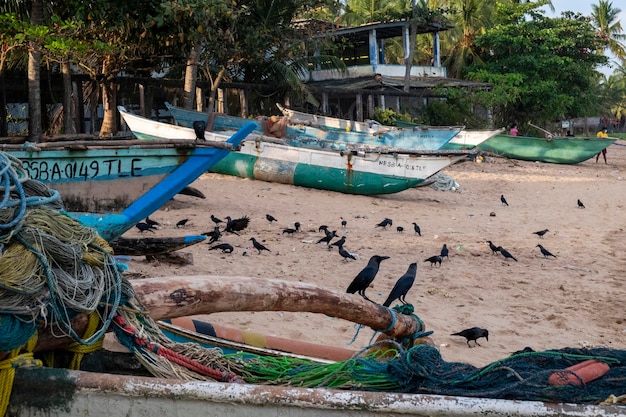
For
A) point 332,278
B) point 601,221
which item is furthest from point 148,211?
point 601,221

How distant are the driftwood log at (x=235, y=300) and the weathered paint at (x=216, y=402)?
0.23m

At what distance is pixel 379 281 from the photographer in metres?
8.80

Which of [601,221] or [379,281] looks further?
[601,221]

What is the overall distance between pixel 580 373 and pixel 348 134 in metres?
20.5

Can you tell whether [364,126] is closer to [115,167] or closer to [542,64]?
[542,64]

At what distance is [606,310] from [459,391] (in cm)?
597

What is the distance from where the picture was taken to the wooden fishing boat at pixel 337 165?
1656 centimetres

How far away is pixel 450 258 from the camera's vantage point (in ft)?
34.2

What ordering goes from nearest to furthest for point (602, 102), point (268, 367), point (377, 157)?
1. point (268, 367)
2. point (377, 157)
3. point (602, 102)

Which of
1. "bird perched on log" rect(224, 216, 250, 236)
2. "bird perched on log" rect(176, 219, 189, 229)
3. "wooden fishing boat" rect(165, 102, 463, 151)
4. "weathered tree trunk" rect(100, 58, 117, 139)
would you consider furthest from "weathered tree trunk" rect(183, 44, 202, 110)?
"bird perched on log" rect(224, 216, 250, 236)

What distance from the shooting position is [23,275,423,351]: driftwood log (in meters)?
3.19

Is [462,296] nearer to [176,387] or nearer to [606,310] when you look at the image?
[606,310]

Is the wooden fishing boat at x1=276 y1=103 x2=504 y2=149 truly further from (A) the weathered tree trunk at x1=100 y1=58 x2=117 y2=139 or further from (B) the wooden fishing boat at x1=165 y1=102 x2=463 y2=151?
(A) the weathered tree trunk at x1=100 y1=58 x2=117 y2=139

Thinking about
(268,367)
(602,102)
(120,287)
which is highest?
(602,102)
